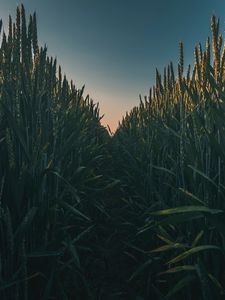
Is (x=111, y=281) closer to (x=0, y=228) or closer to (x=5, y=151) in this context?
(x=0, y=228)

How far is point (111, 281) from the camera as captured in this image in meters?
1.88

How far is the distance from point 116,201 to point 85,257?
4.94 ft

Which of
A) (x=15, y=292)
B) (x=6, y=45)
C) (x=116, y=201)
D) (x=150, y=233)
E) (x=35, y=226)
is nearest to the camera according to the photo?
(x=15, y=292)

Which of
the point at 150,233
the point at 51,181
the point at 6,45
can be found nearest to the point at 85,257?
the point at 150,233

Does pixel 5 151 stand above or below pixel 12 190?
above

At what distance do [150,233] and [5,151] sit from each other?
102 centimetres

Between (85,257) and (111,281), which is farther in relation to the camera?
(85,257)

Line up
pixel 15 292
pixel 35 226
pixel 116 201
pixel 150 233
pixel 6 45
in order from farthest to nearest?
pixel 116 201 → pixel 150 233 → pixel 6 45 → pixel 35 226 → pixel 15 292

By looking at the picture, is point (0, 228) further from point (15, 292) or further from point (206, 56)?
point (206, 56)

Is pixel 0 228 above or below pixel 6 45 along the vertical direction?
below

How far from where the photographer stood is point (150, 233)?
78.7 inches

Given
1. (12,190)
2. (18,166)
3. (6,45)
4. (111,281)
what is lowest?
(111,281)

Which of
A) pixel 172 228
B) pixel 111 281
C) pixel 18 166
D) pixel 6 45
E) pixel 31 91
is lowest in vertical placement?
pixel 111 281

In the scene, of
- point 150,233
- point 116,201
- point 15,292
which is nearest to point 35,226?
point 15,292
